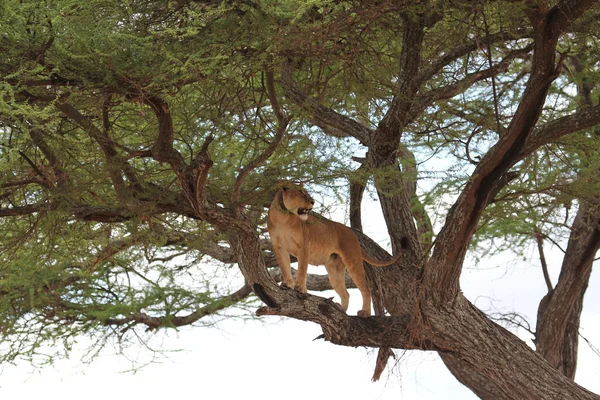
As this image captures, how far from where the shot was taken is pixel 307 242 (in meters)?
6.00

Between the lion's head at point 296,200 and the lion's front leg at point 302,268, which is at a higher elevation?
the lion's head at point 296,200

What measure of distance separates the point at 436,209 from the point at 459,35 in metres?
1.94

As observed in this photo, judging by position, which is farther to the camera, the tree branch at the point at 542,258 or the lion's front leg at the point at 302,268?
the tree branch at the point at 542,258

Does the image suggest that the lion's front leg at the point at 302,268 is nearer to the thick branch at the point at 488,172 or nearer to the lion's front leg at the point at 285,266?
the lion's front leg at the point at 285,266

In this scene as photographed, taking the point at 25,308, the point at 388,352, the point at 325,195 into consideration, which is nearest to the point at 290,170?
the point at 325,195

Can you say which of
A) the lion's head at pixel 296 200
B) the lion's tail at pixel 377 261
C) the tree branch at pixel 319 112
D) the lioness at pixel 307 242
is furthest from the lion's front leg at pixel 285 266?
the tree branch at pixel 319 112

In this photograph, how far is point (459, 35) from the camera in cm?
612

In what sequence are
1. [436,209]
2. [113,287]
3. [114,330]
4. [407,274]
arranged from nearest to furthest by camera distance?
1. [407,274]
2. [436,209]
3. [114,330]
4. [113,287]

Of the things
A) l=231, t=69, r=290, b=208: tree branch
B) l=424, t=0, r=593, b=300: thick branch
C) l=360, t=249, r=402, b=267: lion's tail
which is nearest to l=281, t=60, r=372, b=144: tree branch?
l=231, t=69, r=290, b=208: tree branch

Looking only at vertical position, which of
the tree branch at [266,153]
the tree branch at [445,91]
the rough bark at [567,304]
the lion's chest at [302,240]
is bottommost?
the lion's chest at [302,240]

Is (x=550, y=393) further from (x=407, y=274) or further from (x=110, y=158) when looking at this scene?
(x=110, y=158)

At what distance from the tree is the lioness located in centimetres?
15

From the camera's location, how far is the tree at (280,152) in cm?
498

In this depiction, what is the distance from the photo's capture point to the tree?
4.98 metres
